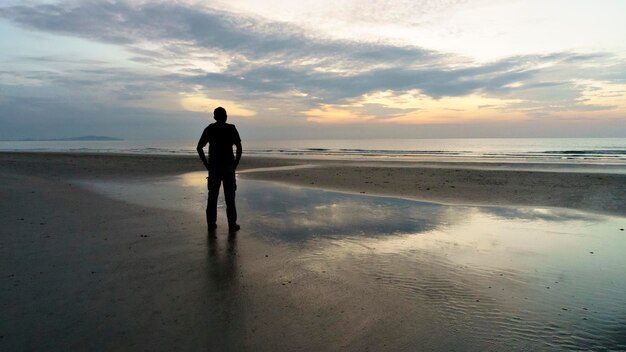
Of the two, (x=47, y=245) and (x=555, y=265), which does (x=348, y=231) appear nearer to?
(x=555, y=265)

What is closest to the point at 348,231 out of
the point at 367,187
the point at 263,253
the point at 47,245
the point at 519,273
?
the point at 263,253

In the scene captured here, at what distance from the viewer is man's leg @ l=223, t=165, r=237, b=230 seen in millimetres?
7648

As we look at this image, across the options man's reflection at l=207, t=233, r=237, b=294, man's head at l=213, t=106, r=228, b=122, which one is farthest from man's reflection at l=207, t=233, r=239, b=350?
man's head at l=213, t=106, r=228, b=122

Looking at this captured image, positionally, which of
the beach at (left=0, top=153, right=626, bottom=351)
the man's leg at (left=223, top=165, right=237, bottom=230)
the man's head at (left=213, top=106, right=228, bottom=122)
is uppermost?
the man's head at (left=213, top=106, right=228, bottom=122)

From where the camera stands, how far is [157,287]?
4539 mm

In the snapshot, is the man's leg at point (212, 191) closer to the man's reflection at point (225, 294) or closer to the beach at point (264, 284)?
the beach at point (264, 284)

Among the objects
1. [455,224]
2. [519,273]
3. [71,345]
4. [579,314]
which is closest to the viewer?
[71,345]

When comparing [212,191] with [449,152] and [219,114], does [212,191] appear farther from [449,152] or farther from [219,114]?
[449,152]

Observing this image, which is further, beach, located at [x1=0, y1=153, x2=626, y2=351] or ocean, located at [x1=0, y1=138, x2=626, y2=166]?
ocean, located at [x1=0, y1=138, x2=626, y2=166]

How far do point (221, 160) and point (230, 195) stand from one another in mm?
740

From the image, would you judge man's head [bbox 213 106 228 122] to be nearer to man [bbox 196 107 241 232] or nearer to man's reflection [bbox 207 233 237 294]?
man [bbox 196 107 241 232]

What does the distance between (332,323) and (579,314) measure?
102 inches

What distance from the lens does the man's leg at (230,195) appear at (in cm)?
765

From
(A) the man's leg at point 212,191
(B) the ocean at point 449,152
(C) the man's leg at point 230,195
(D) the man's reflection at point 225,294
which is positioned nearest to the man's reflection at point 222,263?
(D) the man's reflection at point 225,294
